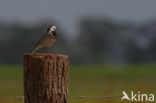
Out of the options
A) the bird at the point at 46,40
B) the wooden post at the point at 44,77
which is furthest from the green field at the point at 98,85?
the wooden post at the point at 44,77

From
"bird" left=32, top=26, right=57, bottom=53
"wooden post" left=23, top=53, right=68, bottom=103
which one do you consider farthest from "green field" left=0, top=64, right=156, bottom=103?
"wooden post" left=23, top=53, right=68, bottom=103

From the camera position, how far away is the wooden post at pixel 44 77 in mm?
8828

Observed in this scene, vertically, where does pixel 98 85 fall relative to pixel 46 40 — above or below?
below

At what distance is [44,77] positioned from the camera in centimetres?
881

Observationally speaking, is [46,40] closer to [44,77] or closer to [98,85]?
[44,77]

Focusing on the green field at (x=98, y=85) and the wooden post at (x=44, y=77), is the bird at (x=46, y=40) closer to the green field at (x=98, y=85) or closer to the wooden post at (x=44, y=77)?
the green field at (x=98, y=85)

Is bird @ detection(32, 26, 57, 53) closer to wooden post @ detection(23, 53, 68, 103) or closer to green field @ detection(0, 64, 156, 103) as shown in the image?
green field @ detection(0, 64, 156, 103)

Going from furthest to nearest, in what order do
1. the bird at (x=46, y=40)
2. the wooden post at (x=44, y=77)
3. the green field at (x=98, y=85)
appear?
1. the green field at (x=98, y=85)
2. the bird at (x=46, y=40)
3. the wooden post at (x=44, y=77)

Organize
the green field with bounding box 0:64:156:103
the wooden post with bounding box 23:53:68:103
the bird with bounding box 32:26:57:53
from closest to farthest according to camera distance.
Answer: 1. the wooden post with bounding box 23:53:68:103
2. the bird with bounding box 32:26:57:53
3. the green field with bounding box 0:64:156:103

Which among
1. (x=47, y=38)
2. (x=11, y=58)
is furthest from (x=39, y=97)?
(x=11, y=58)

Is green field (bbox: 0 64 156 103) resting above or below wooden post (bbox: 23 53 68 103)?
below

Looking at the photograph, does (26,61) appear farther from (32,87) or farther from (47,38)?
(47,38)

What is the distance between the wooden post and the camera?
8828 millimetres

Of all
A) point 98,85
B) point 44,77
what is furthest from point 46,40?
point 98,85
